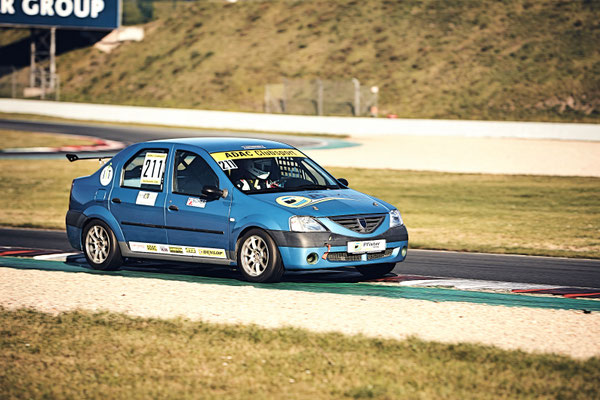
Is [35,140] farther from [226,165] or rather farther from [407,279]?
[407,279]

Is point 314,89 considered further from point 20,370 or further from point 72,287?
point 20,370

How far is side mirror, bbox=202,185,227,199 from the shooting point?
958cm

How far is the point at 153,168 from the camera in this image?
10.4 meters

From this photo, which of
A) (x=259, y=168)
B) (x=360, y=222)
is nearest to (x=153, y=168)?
(x=259, y=168)

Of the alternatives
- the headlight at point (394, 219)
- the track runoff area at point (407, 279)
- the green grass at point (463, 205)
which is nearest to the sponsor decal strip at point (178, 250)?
the track runoff area at point (407, 279)

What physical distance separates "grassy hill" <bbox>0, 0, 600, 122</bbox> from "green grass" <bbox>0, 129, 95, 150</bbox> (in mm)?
18607

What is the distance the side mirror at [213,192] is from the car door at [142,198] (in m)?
0.72

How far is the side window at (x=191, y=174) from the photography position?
1002cm

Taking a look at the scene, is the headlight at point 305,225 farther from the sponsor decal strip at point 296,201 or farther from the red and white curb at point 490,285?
the red and white curb at point 490,285

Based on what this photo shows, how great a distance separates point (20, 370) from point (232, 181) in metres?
4.10

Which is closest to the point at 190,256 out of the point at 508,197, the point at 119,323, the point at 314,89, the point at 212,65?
the point at 119,323

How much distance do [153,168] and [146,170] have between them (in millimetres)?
110

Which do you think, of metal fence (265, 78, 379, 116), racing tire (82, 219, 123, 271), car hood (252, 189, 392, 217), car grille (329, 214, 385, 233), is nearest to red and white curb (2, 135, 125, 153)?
metal fence (265, 78, 379, 116)

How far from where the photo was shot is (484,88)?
162 ft
